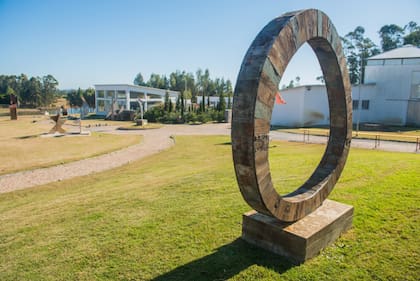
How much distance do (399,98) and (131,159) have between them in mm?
31575

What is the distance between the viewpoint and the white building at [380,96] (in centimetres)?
3141

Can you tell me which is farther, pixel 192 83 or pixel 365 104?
pixel 192 83

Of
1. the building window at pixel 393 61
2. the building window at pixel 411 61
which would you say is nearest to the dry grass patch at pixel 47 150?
the building window at pixel 393 61

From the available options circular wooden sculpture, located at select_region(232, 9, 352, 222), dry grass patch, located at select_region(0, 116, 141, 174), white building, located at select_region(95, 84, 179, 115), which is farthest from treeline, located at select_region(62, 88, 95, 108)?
circular wooden sculpture, located at select_region(232, 9, 352, 222)

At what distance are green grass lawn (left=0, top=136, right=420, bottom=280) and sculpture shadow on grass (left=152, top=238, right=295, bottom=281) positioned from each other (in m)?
0.01

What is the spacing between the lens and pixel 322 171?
5.09 meters

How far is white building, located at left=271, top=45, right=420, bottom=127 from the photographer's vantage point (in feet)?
103

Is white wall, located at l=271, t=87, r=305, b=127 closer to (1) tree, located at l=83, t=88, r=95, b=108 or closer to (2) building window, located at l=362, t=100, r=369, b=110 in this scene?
(2) building window, located at l=362, t=100, r=369, b=110

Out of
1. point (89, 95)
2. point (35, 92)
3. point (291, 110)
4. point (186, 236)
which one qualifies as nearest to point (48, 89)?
point (35, 92)

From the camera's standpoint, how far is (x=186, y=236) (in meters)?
4.69

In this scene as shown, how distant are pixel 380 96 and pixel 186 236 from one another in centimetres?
3588

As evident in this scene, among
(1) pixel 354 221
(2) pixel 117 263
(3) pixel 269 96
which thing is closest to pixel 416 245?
(1) pixel 354 221

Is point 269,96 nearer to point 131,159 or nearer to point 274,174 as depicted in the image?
point 274,174

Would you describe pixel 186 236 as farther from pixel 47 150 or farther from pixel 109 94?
pixel 109 94
